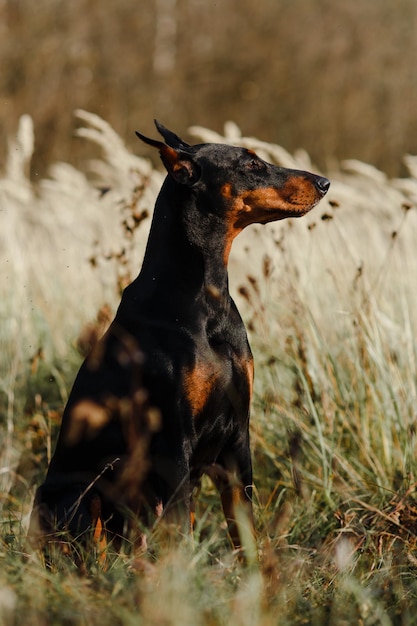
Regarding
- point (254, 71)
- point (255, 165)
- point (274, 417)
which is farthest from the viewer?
point (254, 71)

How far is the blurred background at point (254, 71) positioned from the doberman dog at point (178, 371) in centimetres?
1094

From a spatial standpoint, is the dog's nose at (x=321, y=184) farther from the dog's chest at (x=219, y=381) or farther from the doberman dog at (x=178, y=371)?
the dog's chest at (x=219, y=381)

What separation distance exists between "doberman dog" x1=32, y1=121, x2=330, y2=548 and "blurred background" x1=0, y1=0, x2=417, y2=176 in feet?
35.9

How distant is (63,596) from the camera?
90.7 inches

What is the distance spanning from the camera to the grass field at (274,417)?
2342mm

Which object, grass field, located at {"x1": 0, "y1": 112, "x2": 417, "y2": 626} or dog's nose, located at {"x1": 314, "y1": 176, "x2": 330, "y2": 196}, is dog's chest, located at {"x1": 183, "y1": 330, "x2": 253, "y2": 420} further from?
dog's nose, located at {"x1": 314, "y1": 176, "x2": 330, "y2": 196}

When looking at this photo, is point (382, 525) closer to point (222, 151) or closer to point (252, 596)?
point (252, 596)

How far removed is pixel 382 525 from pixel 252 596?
4.27 feet

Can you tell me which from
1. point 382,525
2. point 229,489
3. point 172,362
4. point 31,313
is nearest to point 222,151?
point 172,362

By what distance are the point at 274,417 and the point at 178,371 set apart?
115 cm

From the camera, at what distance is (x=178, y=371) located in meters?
2.99

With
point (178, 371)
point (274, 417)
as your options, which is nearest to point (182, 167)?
point (178, 371)

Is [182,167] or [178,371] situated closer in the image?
[178,371]

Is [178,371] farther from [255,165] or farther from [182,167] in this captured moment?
[255,165]
